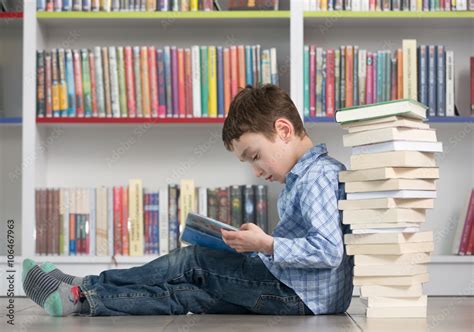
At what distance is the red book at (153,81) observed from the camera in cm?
328

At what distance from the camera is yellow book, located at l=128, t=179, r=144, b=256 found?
3270 millimetres

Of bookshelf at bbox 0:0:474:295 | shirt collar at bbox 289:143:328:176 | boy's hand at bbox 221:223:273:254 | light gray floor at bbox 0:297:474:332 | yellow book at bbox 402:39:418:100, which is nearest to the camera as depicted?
light gray floor at bbox 0:297:474:332

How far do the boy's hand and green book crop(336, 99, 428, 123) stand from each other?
13.8 inches

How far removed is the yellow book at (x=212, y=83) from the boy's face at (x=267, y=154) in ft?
3.60

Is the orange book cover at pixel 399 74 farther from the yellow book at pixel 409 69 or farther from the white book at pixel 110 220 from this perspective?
the white book at pixel 110 220

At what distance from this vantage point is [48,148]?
11.6 ft

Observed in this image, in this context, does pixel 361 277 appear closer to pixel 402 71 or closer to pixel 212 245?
pixel 212 245

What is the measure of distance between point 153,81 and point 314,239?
145cm

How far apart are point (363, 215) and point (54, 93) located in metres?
1.63

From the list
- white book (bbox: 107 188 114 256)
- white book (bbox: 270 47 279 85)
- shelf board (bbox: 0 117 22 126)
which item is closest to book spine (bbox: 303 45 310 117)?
white book (bbox: 270 47 279 85)

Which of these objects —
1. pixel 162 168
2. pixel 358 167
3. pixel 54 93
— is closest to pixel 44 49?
pixel 54 93

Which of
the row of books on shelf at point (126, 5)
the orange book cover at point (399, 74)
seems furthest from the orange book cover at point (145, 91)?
the orange book cover at point (399, 74)

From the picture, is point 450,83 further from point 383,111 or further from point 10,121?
point 10,121

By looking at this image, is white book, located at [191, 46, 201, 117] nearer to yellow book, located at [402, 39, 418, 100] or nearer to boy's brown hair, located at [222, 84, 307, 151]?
yellow book, located at [402, 39, 418, 100]
